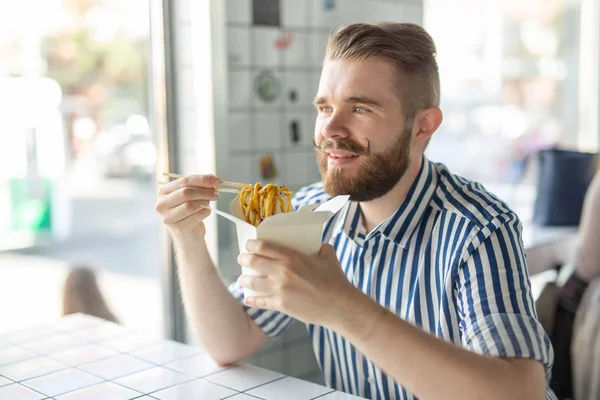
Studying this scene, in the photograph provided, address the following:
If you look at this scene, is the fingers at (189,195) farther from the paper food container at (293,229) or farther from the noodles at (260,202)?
the paper food container at (293,229)

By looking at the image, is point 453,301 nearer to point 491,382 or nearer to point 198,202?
point 491,382

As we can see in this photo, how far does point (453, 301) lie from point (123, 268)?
3.90 m

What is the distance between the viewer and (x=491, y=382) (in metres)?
1.27

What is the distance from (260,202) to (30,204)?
399 cm

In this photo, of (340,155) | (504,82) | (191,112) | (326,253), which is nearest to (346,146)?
(340,155)

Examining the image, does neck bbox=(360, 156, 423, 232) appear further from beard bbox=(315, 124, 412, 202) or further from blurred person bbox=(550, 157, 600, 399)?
blurred person bbox=(550, 157, 600, 399)

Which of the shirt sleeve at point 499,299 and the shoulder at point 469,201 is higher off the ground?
the shoulder at point 469,201

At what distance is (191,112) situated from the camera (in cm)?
273

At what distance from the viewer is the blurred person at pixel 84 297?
3.23 meters

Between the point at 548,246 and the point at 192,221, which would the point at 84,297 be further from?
the point at 548,246

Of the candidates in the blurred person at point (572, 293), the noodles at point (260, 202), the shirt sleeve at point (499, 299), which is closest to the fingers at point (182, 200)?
the noodles at point (260, 202)

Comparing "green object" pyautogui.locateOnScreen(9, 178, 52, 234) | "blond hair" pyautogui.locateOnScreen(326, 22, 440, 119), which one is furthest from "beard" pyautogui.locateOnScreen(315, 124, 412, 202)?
"green object" pyautogui.locateOnScreen(9, 178, 52, 234)

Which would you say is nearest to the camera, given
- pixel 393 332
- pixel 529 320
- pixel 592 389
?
pixel 393 332

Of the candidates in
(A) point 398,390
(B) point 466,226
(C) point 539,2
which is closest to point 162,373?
(A) point 398,390
